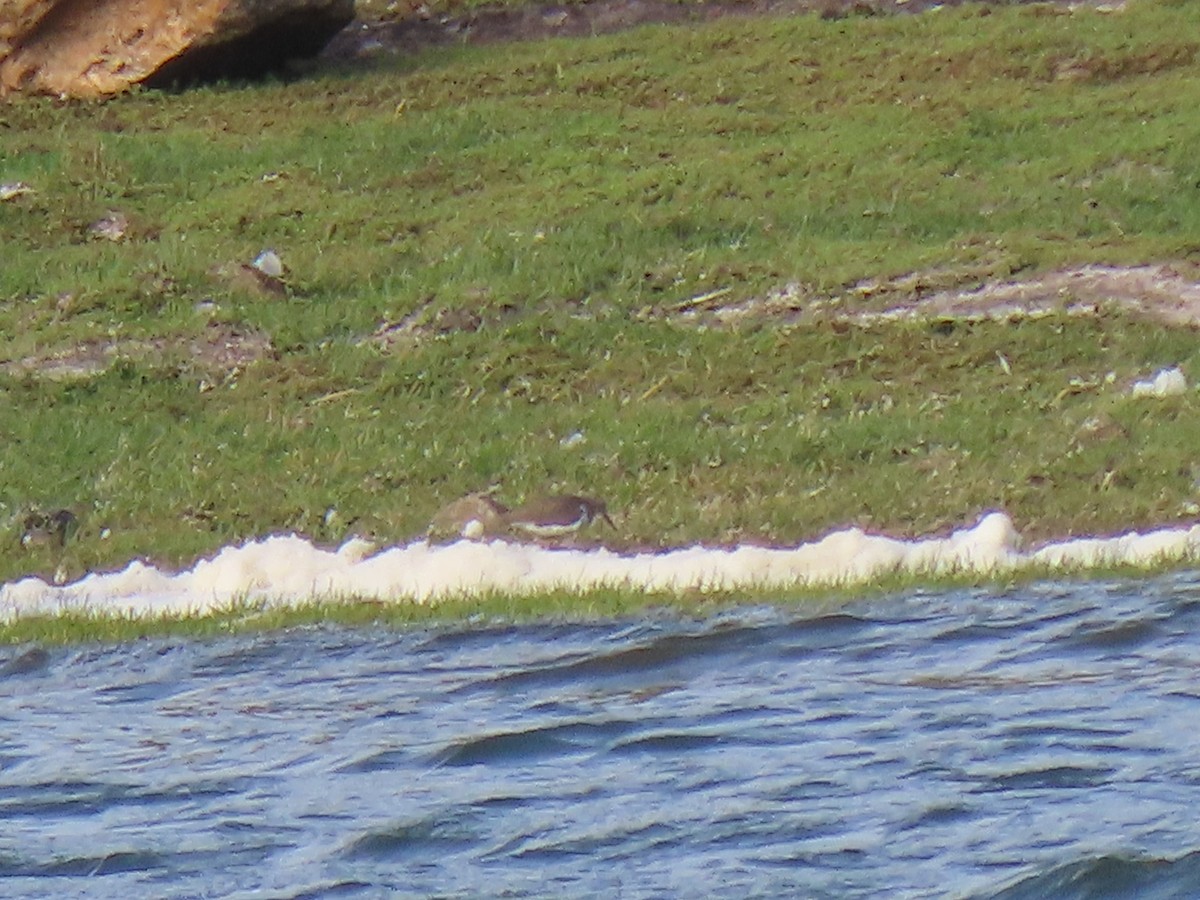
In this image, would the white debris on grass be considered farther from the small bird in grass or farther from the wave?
the wave

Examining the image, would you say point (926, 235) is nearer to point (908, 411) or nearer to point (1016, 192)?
point (1016, 192)

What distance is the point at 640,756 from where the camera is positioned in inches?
275

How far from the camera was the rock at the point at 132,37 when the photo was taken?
64.7 ft

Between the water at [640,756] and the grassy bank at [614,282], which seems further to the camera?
the grassy bank at [614,282]

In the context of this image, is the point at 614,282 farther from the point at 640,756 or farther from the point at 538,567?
the point at 640,756

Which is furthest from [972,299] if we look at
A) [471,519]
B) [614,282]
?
[471,519]

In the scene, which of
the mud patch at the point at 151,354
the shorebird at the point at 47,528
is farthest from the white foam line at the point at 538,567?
the mud patch at the point at 151,354

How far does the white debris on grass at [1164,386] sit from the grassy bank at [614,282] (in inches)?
5.0

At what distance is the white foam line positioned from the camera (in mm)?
9508

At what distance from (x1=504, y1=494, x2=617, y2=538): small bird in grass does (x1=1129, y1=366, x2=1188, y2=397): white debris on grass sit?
121 inches

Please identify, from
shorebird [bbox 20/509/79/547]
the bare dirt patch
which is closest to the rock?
the bare dirt patch

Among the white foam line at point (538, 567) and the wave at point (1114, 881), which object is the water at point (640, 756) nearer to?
the wave at point (1114, 881)

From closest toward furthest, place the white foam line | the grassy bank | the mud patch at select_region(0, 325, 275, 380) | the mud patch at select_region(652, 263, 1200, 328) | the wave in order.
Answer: the wave, the white foam line, the grassy bank, the mud patch at select_region(652, 263, 1200, 328), the mud patch at select_region(0, 325, 275, 380)

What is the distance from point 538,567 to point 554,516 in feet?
3.12
